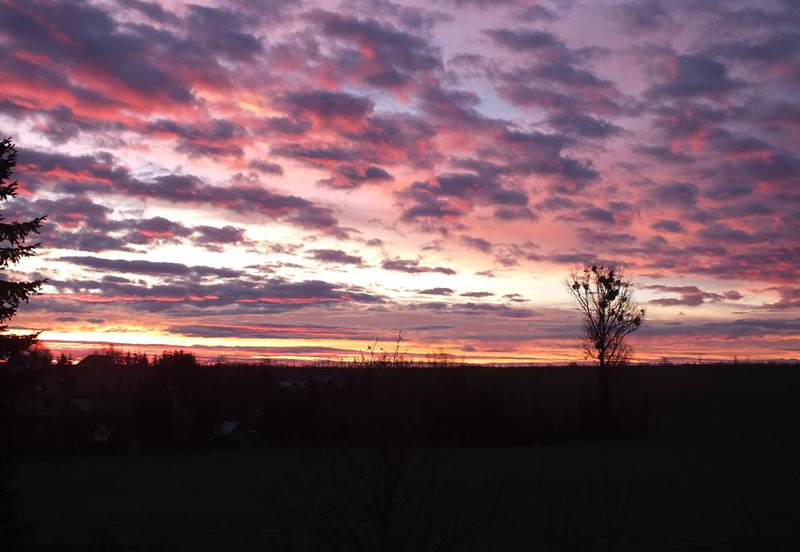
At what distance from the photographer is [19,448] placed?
17047 mm

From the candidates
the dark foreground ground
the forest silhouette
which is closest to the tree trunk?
the forest silhouette

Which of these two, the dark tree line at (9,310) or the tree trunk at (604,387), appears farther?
the tree trunk at (604,387)

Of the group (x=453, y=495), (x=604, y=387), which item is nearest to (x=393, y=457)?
(x=453, y=495)

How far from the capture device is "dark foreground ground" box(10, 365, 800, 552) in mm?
9578

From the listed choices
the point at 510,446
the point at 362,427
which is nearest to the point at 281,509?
the point at 362,427

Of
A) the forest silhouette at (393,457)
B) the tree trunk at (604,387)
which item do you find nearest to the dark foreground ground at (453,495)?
the forest silhouette at (393,457)

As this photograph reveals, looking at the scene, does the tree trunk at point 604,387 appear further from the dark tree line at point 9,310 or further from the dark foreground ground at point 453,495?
the dark tree line at point 9,310

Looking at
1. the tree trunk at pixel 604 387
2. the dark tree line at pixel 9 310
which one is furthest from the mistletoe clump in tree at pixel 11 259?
the tree trunk at pixel 604 387

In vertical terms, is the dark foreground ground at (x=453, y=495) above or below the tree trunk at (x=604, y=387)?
below

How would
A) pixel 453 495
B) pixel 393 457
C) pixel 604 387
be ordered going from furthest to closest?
pixel 604 387 → pixel 453 495 → pixel 393 457

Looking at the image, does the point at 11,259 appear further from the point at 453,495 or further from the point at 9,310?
the point at 453,495

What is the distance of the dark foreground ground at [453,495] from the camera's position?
377 inches

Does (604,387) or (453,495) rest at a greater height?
(604,387)

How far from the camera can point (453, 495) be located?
13.5 metres
